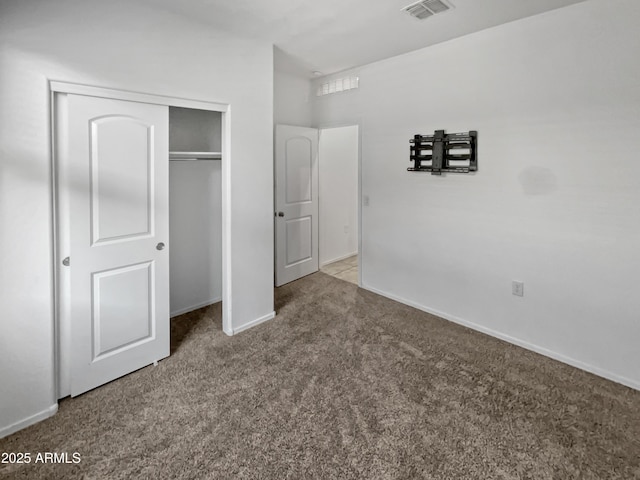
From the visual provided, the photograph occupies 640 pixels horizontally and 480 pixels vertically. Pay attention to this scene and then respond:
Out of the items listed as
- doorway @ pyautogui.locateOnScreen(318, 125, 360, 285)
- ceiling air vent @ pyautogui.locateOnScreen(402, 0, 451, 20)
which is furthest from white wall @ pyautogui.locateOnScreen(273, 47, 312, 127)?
ceiling air vent @ pyautogui.locateOnScreen(402, 0, 451, 20)

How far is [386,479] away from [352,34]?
3.25 metres

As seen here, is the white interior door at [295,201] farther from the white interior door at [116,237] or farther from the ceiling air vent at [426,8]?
the ceiling air vent at [426,8]

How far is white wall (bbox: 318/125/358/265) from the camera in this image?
501 cm

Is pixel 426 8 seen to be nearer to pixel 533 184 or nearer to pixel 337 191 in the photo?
pixel 533 184

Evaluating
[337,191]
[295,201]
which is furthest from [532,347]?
[337,191]

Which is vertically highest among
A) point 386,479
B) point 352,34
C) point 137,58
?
point 352,34

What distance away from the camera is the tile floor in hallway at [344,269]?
4711 millimetres

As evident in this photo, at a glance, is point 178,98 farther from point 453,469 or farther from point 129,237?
point 453,469

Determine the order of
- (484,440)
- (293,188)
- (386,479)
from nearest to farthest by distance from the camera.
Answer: (386,479)
(484,440)
(293,188)

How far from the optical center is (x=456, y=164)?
3.23 meters

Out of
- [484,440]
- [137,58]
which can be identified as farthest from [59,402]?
[484,440]

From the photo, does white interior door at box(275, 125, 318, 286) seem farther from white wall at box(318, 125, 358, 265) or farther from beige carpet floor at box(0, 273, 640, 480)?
beige carpet floor at box(0, 273, 640, 480)

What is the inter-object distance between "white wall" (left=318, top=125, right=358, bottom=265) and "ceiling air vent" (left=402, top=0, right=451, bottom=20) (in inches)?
88.4

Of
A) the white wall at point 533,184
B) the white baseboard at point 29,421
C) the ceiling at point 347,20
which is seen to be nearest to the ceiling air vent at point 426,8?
the ceiling at point 347,20
